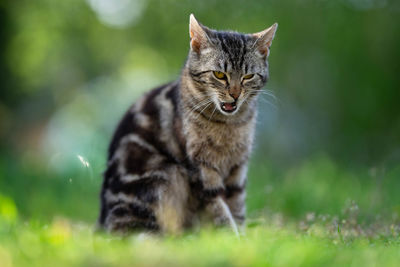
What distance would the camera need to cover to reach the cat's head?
4058mm

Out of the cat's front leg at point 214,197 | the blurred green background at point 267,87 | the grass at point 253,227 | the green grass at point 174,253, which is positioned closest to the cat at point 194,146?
the cat's front leg at point 214,197

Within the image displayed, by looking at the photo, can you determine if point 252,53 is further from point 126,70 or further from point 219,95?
point 126,70

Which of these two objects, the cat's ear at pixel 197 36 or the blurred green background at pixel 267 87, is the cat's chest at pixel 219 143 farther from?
the blurred green background at pixel 267 87

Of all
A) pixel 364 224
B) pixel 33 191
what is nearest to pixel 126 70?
pixel 33 191

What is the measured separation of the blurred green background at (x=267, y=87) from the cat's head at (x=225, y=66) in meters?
1.29

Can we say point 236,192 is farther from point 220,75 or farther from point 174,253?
point 174,253

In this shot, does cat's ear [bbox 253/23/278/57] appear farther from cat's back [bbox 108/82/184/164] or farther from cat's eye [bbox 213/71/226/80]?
cat's back [bbox 108/82/184/164]

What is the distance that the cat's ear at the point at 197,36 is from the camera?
4094 millimetres

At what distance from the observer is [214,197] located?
3998 mm

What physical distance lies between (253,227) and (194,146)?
2.83ft

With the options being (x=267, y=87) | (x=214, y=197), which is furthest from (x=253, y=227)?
(x=267, y=87)

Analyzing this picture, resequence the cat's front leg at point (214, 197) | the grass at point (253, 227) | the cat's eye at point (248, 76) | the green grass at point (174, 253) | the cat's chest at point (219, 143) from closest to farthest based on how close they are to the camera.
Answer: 1. the green grass at point (174, 253)
2. the grass at point (253, 227)
3. the cat's front leg at point (214, 197)
4. the cat's chest at point (219, 143)
5. the cat's eye at point (248, 76)

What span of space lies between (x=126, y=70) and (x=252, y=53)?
37.4 ft

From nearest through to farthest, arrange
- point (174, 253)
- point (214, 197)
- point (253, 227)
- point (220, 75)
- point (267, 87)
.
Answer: point (174, 253) < point (214, 197) < point (220, 75) < point (253, 227) < point (267, 87)
